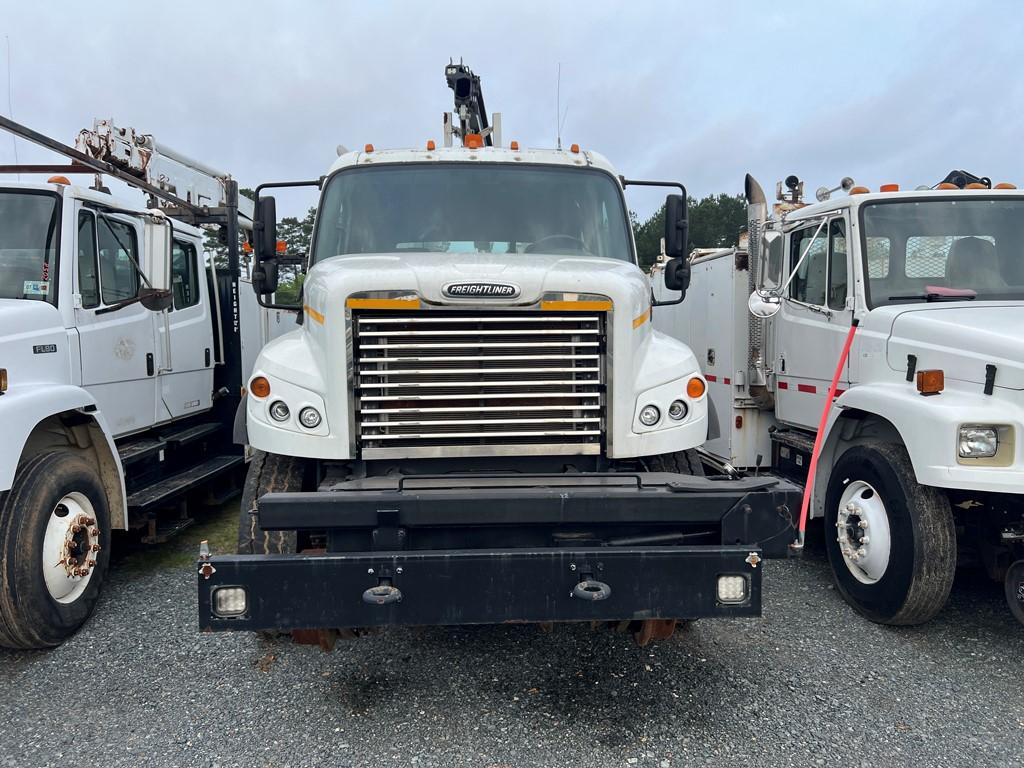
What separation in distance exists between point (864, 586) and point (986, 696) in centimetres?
90

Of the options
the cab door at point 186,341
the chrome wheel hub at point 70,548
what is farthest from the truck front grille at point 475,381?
the cab door at point 186,341

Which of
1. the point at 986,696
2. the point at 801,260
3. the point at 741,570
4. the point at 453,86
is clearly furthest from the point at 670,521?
the point at 453,86

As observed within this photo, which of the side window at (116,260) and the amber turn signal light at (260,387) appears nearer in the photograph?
the amber turn signal light at (260,387)

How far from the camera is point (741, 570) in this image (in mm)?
2881

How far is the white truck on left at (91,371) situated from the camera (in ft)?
12.7

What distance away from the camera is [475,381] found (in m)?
3.30

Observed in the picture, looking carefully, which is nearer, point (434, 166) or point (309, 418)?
point (309, 418)

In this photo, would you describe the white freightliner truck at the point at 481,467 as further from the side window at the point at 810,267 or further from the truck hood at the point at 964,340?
the side window at the point at 810,267

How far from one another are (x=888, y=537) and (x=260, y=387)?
3513 mm

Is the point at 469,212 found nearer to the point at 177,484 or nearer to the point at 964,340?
the point at 964,340

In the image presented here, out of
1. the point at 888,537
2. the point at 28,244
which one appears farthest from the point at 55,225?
the point at 888,537

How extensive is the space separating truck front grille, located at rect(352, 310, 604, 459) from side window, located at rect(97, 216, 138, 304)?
2724 millimetres

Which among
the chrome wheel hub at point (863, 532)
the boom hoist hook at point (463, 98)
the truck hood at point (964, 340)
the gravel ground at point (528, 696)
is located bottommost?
the gravel ground at point (528, 696)

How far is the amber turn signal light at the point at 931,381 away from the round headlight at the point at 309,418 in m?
3.19
